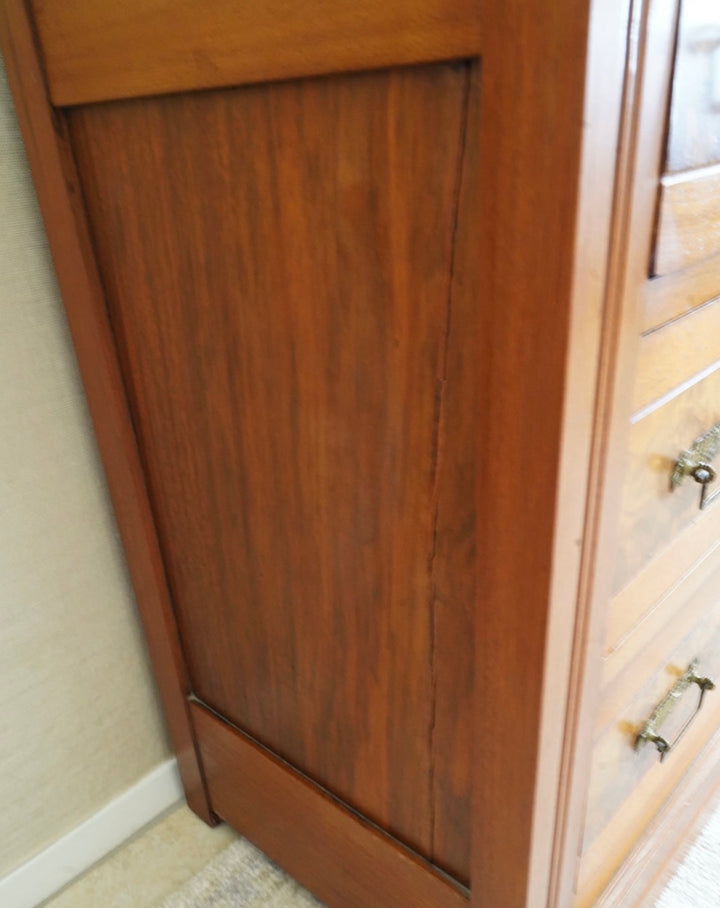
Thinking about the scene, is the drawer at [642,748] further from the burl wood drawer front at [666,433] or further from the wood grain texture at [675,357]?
the wood grain texture at [675,357]

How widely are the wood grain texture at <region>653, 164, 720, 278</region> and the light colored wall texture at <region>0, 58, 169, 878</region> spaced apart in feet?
2.05

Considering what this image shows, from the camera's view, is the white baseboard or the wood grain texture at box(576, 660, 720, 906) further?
the white baseboard

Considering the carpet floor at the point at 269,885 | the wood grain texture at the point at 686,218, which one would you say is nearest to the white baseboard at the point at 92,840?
the carpet floor at the point at 269,885

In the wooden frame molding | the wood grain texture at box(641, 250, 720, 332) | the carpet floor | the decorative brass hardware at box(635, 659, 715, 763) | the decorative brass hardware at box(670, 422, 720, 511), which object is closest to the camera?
the wooden frame molding

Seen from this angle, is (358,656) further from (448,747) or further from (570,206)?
(570,206)

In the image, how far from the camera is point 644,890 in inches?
34.9

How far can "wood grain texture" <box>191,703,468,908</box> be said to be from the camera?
2.52 feet

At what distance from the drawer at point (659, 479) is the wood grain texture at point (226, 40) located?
0.30 m

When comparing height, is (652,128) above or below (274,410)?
above

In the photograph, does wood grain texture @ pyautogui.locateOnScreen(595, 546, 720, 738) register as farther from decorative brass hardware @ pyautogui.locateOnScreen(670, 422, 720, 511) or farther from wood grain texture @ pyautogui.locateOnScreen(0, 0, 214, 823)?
wood grain texture @ pyautogui.locateOnScreen(0, 0, 214, 823)

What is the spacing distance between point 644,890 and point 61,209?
1018mm

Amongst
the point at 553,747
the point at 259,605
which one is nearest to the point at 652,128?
the point at 553,747


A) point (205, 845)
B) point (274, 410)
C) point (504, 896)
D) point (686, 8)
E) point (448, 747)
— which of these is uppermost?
point (686, 8)

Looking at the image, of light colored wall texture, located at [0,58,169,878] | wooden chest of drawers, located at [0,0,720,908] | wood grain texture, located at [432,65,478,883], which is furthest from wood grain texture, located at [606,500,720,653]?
light colored wall texture, located at [0,58,169,878]
